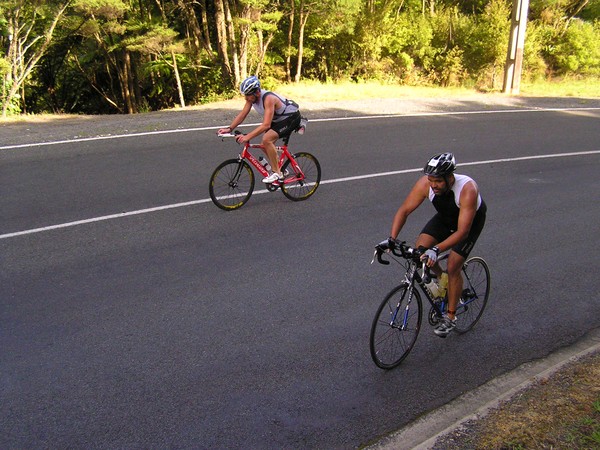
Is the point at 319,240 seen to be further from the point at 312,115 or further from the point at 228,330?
the point at 312,115

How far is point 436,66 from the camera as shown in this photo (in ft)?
109

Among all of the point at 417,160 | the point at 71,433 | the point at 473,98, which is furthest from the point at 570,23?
the point at 71,433

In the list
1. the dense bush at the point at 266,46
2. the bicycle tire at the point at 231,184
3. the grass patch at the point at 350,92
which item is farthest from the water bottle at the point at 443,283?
the dense bush at the point at 266,46

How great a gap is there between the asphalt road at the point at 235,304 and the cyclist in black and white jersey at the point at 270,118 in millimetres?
928

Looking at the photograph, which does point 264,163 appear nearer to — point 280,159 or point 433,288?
point 280,159

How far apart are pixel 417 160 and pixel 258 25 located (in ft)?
47.0

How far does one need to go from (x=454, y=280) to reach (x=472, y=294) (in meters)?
0.65

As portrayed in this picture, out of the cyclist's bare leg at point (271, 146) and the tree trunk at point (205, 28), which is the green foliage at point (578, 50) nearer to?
the tree trunk at point (205, 28)

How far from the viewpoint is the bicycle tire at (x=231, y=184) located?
9141 millimetres

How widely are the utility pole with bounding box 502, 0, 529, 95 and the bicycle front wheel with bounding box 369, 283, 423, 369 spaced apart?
20.9 meters

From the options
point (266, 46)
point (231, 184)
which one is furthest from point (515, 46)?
point (231, 184)

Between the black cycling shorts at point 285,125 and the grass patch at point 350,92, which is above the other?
the black cycling shorts at point 285,125

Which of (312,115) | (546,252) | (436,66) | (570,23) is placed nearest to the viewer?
(546,252)

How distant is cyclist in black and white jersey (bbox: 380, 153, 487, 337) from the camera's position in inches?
188
